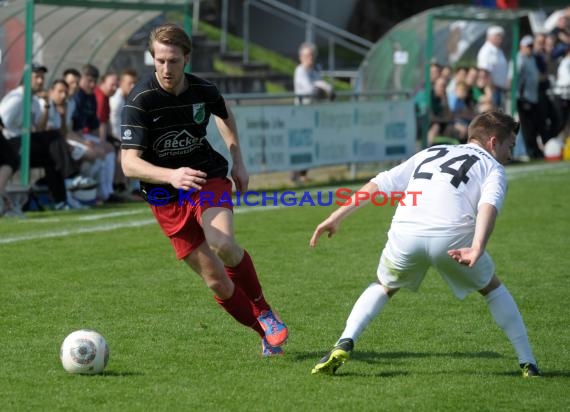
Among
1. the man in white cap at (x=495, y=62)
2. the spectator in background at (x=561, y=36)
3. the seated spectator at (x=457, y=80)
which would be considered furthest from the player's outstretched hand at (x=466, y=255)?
the spectator in background at (x=561, y=36)

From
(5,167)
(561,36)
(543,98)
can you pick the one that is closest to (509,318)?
(5,167)

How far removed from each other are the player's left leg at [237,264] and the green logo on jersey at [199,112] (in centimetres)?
54

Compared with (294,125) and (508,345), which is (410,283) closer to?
(508,345)

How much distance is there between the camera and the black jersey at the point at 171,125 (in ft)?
22.0

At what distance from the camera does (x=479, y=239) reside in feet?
19.5

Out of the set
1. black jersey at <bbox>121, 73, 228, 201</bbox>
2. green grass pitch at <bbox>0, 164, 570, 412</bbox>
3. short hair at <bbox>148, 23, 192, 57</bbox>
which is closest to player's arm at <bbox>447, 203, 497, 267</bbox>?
green grass pitch at <bbox>0, 164, 570, 412</bbox>

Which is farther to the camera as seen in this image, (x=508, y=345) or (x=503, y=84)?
(x=503, y=84)

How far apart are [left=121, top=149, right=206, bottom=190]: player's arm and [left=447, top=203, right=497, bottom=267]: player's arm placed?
4.55 ft

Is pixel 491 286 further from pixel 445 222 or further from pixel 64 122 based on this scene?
pixel 64 122

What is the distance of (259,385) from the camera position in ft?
20.8

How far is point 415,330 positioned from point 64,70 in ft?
32.2

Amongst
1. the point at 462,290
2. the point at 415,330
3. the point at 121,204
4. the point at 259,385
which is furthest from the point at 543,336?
the point at 121,204

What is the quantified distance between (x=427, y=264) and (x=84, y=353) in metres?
1.93

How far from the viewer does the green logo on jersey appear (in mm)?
6883
